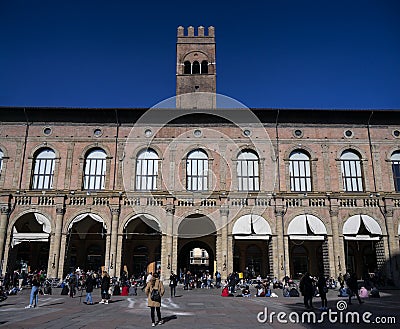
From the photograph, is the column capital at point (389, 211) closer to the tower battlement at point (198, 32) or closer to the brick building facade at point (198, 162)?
the brick building facade at point (198, 162)

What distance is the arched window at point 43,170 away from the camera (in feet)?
115

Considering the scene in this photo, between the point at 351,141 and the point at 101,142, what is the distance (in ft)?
76.7

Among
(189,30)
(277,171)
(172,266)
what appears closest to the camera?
(172,266)

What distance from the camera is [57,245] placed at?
98.8 feet

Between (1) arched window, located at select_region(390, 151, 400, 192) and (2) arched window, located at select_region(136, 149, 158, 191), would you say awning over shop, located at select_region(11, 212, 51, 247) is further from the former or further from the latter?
(1) arched window, located at select_region(390, 151, 400, 192)

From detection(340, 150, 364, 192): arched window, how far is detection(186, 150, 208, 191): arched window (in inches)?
501

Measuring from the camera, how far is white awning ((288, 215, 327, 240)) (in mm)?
31000

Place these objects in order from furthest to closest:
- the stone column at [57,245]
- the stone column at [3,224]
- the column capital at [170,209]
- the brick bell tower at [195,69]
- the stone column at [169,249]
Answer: the brick bell tower at [195,69] < the column capital at [170,209] < the stone column at [3,224] < the stone column at [57,245] < the stone column at [169,249]

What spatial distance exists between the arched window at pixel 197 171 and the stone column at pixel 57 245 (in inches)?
437

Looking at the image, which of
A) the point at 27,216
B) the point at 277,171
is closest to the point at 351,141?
the point at 277,171

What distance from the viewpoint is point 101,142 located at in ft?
117

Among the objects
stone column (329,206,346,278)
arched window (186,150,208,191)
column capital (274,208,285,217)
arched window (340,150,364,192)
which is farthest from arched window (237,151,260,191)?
arched window (340,150,364,192)

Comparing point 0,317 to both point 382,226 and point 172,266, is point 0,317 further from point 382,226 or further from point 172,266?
point 382,226

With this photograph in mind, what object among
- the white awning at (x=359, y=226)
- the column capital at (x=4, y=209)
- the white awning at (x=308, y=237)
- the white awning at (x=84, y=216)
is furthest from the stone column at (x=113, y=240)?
the white awning at (x=359, y=226)
